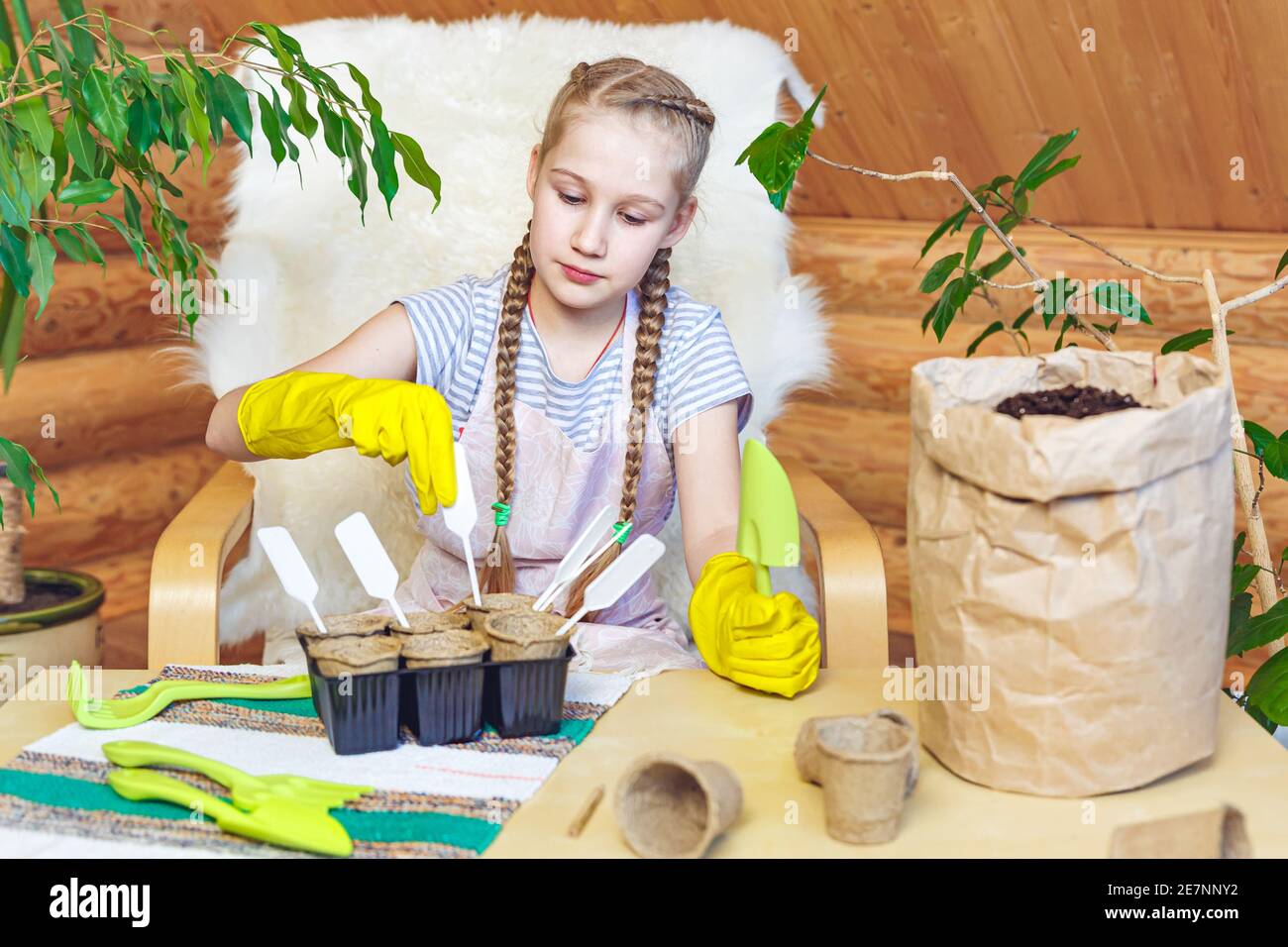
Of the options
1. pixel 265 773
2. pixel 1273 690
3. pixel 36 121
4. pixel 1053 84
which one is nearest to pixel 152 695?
pixel 265 773

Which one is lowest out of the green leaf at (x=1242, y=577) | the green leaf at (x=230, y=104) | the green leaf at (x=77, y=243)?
the green leaf at (x=1242, y=577)

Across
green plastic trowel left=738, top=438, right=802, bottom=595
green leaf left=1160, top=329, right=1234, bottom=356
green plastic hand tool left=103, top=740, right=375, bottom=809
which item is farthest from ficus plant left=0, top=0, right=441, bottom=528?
green leaf left=1160, top=329, right=1234, bottom=356

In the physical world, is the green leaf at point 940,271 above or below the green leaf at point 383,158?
below

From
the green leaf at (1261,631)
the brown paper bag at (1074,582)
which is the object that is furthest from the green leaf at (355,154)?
the green leaf at (1261,631)

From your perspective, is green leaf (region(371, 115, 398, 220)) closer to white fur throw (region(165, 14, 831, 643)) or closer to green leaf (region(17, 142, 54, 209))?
green leaf (region(17, 142, 54, 209))

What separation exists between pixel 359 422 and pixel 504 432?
0.36 meters

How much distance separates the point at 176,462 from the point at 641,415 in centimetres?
136

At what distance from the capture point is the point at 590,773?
865 millimetres

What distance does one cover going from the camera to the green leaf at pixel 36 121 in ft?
3.14

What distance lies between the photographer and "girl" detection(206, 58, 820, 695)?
1.29 meters

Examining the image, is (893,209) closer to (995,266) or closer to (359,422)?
(995,266)

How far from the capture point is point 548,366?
1.43 meters

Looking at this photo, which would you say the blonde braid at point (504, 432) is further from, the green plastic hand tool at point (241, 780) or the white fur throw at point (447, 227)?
the green plastic hand tool at point (241, 780)

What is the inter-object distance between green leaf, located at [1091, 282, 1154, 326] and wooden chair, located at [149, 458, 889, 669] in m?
0.33
